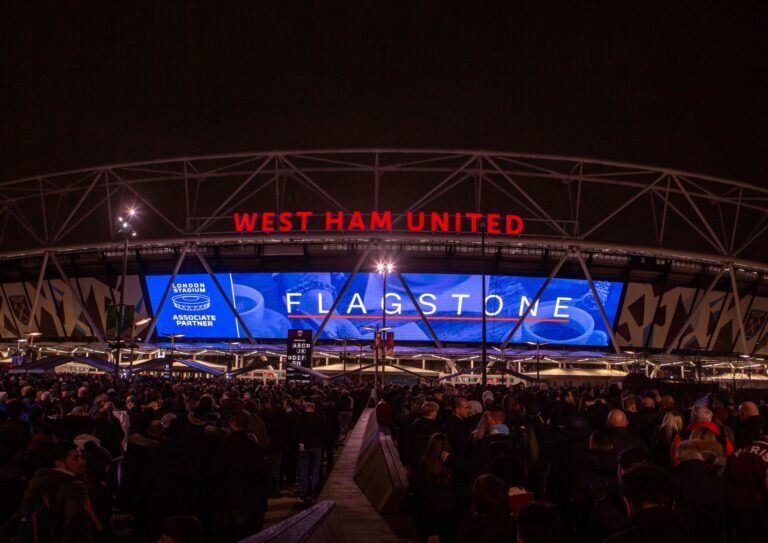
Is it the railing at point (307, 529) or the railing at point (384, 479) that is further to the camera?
the railing at point (384, 479)

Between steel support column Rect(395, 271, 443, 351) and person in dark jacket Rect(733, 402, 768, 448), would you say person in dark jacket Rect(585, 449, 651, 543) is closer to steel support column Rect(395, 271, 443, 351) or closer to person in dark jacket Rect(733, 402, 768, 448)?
person in dark jacket Rect(733, 402, 768, 448)

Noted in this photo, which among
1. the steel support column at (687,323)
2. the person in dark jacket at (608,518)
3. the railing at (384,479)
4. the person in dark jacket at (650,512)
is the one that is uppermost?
the steel support column at (687,323)

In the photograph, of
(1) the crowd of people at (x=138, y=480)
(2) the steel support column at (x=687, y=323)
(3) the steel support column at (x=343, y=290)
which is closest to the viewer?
(1) the crowd of people at (x=138, y=480)

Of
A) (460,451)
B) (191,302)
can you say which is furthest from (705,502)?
(191,302)

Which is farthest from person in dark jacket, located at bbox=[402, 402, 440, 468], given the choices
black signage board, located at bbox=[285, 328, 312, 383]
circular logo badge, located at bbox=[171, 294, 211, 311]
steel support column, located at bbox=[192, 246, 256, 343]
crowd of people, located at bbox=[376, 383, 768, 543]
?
circular logo badge, located at bbox=[171, 294, 211, 311]

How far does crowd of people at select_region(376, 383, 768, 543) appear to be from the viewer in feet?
13.3

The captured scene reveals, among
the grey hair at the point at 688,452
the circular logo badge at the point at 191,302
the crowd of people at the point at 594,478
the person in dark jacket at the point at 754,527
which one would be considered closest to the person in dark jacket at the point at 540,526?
the crowd of people at the point at 594,478

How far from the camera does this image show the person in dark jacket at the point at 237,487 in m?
7.82

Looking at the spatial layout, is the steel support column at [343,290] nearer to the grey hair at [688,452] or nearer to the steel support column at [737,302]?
the steel support column at [737,302]

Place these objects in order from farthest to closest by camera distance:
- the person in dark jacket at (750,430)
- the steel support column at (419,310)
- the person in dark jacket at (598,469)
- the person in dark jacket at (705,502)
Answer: the steel support column at (419,310) < the person in dark jacket at (750,430) < the person in dark jacket at (598,469) < the person in dark jacket at (705,502)

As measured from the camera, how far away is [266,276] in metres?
61.6

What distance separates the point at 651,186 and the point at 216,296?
3743 centimetres

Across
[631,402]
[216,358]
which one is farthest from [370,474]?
[216,358]

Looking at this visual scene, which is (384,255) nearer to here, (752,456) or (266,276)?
(266,276)
